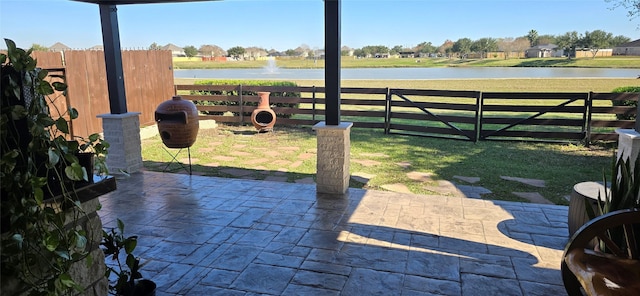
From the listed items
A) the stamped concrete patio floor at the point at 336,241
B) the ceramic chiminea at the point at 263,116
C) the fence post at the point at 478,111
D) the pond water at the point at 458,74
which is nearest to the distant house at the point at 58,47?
the ceramic chiminea at the point at 263,116

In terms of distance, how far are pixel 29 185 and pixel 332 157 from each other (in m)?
3.38

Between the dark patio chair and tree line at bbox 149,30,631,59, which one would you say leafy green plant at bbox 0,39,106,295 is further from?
tree line at bbox 149,30,631,59

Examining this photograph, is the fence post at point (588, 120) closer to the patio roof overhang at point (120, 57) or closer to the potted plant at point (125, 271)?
the patio roof overhang at point (120, 57)

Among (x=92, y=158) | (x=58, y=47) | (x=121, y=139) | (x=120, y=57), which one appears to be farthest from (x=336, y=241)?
(x=58, y=47)

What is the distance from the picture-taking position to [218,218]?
388cm

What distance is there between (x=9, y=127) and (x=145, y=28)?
2651 centimetres

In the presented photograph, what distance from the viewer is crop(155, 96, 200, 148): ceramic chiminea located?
16.7 feet

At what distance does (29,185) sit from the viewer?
4.23 ft

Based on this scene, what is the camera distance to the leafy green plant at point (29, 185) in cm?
127

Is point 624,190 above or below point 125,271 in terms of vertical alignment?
above

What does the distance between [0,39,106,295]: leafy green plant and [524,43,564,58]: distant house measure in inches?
1093

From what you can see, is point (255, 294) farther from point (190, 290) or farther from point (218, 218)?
point (218, 218)

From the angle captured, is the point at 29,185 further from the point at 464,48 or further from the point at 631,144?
the point at 464,48

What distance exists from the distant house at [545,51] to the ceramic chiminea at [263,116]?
72.1ft
